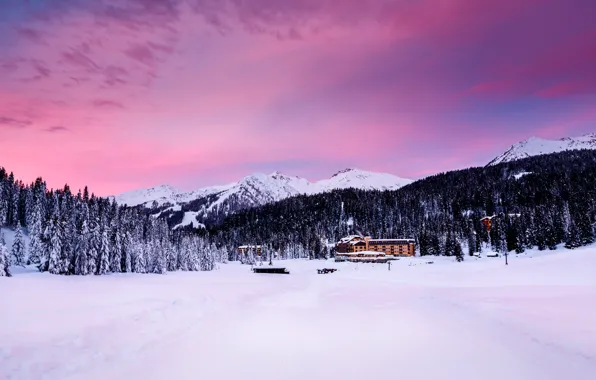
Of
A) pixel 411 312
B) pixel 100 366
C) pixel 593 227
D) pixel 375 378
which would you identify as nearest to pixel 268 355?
pixel 375 378

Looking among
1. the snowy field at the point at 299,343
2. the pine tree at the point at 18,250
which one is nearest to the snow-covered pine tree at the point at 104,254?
the pine tree at the point at 18,250

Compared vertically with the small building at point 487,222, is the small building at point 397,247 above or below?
below

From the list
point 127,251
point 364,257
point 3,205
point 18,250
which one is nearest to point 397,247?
point 364,257

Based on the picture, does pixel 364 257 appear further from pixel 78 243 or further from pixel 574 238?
pixel 78 243

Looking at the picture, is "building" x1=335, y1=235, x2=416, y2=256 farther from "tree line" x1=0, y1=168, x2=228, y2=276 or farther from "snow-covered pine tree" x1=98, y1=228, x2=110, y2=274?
"snow-covered pine tree" x1=98, y1=228, x2=110, y2=274

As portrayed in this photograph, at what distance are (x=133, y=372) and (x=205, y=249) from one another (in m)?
108

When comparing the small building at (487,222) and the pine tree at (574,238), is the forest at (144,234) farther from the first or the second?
the small building at (487,222)

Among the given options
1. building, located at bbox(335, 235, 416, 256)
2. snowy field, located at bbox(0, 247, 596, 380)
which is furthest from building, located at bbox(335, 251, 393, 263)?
snowy field, located at bbox(0, 247, 596, 380)

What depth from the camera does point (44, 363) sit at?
958 centimetres

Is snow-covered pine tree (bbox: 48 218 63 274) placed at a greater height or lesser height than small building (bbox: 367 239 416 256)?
greater

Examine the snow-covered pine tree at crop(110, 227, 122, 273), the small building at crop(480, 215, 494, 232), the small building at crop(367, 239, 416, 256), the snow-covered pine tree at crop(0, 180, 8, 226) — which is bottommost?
the small building at crop(367, 239, 416, 256)

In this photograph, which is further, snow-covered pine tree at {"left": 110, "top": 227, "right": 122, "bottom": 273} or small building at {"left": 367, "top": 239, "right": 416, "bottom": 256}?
small building at {"left": 367, "top": 239, "right": 416, "bottom": 256}

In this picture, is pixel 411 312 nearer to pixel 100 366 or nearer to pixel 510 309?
pixel 510 309

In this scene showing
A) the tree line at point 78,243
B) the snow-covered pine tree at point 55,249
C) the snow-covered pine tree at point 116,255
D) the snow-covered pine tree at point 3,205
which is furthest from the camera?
the snow-covered pine tree at point 3,205
